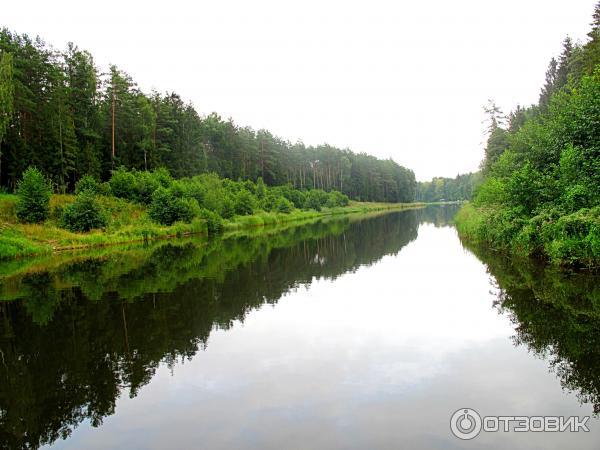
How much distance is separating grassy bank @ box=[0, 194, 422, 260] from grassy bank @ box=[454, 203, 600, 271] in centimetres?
2957

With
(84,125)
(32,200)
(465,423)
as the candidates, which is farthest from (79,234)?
(465,423)

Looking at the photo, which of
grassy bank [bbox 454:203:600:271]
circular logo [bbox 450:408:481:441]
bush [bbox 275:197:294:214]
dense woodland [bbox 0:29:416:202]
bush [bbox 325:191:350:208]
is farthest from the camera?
bush [bbox 325:191:350:208]

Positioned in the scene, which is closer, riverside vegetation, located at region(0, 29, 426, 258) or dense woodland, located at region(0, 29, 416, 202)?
riverside vegetation, located at region(0, 29, 426, 258)

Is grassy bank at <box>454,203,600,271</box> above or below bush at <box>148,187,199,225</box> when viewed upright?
below

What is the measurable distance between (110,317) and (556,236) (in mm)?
16922

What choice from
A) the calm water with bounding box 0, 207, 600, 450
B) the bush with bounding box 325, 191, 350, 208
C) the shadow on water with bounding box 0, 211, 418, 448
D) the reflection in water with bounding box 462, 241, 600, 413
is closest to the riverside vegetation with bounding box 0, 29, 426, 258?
the shadow on water with bounding box 0, 211, 418, 448

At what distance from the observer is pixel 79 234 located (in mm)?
34156

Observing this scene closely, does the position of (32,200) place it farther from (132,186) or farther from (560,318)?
(560,318)

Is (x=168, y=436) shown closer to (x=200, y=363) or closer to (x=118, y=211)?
(x=200, y=363)

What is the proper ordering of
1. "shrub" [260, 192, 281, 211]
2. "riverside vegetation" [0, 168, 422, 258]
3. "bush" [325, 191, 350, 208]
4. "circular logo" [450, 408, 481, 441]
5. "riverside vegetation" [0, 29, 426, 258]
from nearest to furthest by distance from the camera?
"circular logo" [450, 408, 481, 441] → "riverside vegetation" [0, 168, 422, 258] → "riverside vegetation" [0, 29, 426, 258] → "shrub" [260, 192, 281, 211] → "bush" [325, 191, 350, 208]

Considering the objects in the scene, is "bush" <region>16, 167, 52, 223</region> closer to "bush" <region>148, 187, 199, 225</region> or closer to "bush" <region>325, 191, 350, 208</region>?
"bush" <region>148, 187, 199, 225</region>

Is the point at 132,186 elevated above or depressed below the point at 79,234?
above

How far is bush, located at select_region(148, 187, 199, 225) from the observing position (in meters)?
42.9

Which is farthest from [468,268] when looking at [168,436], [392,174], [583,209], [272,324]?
[392,174]
